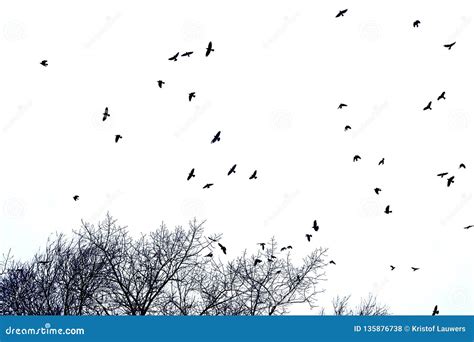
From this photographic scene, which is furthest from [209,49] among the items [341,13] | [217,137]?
[341,13]

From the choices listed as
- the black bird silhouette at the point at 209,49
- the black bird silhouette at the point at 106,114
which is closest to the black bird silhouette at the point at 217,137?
the black bird silhouette at the point at 209,49

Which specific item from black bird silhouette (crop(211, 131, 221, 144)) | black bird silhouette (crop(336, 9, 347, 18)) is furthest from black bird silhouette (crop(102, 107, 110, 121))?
black bird silhouette (crop(336, 9, 347, 18))

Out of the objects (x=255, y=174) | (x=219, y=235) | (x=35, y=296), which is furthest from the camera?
(x=219, y=235)

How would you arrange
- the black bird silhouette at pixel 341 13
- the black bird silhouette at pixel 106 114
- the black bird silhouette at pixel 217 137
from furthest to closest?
the black bird silhouette at pixel 106 114, the black bird silhouette at pixel 341 13, the black bird silhouette at pixel 217 137

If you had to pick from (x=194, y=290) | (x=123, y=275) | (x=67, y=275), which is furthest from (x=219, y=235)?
(x=67, y=275)

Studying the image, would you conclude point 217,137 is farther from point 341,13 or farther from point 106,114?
point 341,13

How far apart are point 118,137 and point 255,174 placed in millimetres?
4662

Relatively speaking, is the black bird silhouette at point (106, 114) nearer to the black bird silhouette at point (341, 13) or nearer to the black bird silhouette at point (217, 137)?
the black bird silhouette at point (217, 137)

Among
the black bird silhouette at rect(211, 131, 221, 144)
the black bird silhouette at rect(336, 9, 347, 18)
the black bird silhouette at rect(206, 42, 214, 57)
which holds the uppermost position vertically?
the black bird silhouette at rect(336, 9, 347, 18)

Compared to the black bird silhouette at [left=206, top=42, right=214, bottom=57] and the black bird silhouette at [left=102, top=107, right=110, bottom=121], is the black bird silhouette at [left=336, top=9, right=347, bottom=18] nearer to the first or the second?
the black bird silhouette at [left=206, top=42, right=214, bottom=57]

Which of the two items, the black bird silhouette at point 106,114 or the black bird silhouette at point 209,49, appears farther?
the black bird silhouette at point 106,114

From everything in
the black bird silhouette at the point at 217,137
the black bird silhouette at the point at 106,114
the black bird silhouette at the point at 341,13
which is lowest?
the black bird silhouette at the point at 217,137

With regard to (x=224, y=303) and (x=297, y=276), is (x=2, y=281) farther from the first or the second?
(x=297, y=276)

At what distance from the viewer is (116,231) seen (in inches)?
1270
